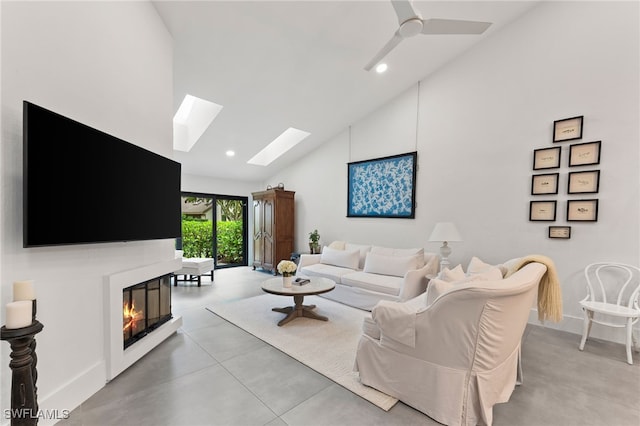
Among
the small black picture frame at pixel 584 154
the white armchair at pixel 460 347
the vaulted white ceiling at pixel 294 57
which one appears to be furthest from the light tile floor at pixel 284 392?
the vaulted white ceiling at pixel 294 57

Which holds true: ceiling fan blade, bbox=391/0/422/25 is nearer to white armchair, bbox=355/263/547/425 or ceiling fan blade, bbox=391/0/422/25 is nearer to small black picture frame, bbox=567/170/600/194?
white armchair, bbox=355/263/547/425

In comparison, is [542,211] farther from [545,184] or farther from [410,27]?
[410,27]

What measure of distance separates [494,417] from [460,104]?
152 inches

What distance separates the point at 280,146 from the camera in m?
6.25

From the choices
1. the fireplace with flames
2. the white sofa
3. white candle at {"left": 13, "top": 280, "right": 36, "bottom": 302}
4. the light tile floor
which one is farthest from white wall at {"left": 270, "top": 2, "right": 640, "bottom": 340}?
white candle at {"left": 13, "top": 280, "right": 36, "bottom": 302}

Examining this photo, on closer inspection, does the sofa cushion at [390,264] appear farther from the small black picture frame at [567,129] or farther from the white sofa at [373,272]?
the small black picture frame at [567,129]

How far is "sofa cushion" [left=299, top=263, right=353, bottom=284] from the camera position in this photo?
434 centimetres

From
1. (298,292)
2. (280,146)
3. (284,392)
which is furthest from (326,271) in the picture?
(280,146)

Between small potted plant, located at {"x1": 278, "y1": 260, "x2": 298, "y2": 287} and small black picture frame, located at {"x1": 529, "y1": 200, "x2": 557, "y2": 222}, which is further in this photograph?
small potted plant, located at {"x1": 278, "y1": 260, "x2": 298, "y2": 287}

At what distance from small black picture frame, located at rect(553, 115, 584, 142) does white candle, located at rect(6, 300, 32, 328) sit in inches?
190

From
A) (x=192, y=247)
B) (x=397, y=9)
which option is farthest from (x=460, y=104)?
(x=192, y=247)

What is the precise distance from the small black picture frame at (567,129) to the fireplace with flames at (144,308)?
4.85m

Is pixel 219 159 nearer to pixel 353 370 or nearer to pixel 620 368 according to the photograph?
pixel 353 370

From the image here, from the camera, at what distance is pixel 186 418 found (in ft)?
5.80
